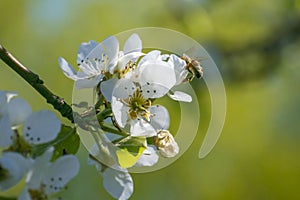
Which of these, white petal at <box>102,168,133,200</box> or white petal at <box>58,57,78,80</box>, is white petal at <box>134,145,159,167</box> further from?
white petal at <box>58,57,78,80</box>

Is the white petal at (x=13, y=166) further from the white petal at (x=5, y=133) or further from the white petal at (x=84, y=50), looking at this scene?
the white petal at (x=84, y=50)

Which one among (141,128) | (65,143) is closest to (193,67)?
(141,128)

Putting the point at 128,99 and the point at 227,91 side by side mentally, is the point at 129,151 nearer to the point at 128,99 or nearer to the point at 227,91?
the point at 128,99

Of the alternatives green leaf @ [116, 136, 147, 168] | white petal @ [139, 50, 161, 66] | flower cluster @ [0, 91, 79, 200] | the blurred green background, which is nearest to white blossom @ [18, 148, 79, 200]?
flower cluster @ [0, 91, 79, 200]

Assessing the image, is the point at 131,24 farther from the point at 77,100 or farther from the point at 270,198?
the point at 77,100

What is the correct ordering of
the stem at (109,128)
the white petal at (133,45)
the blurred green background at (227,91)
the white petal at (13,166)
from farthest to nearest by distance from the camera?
the blurred green background at (227,91)
the white petal at (133,45)
the stem at (109,128)
the white petal at (13,166)

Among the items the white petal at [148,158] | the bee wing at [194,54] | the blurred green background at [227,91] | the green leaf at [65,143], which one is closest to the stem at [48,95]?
the green leaf at [65,143]
